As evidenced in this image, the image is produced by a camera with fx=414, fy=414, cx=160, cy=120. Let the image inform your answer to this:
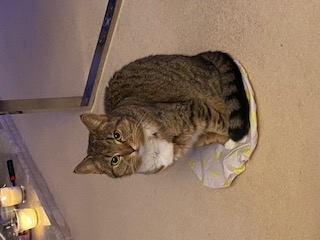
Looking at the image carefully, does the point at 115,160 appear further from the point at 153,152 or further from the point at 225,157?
the point at 225,157

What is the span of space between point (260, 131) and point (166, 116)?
28 centimetres

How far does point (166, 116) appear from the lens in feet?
3.53

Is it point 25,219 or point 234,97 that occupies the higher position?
point 234,97

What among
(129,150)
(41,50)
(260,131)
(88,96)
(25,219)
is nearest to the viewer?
(129,150)

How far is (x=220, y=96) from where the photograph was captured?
3.71 feet

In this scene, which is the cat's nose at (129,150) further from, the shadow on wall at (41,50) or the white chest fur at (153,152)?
the shadow on wall at (41,50)

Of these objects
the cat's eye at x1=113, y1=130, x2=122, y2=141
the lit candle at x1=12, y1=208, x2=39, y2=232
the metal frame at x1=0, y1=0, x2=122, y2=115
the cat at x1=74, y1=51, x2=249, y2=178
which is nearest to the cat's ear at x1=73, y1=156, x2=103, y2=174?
the cat at x1=74, y1=51, x2=249, y2=178

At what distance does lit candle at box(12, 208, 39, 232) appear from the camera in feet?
6.31

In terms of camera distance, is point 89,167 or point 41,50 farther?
point 41,50

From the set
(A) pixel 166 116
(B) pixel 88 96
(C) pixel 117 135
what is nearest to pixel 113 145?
(C) pixel 117 135

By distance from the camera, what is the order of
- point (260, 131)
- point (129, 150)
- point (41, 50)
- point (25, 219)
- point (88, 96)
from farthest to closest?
point (41, 50) → point (25, 219) → point (88, 96) → point (260, 131) → point (129, 150)

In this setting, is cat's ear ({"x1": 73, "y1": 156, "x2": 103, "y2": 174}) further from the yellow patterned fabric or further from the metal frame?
the metal frame

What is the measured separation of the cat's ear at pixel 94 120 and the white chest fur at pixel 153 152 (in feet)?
0.37

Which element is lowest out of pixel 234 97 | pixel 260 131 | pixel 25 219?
pixel 25 219
